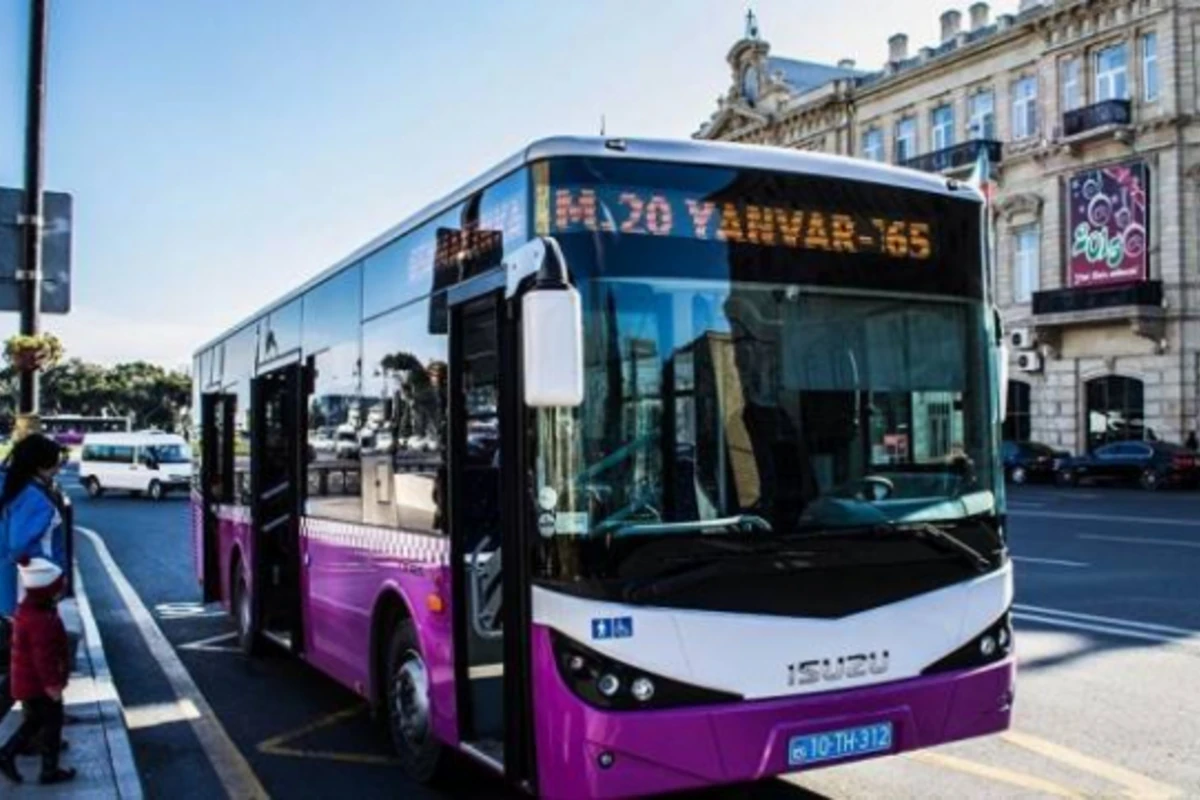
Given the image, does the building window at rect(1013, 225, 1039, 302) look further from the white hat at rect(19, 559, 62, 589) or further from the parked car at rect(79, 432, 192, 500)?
the white hat at rect(19, 559, 62, 589)

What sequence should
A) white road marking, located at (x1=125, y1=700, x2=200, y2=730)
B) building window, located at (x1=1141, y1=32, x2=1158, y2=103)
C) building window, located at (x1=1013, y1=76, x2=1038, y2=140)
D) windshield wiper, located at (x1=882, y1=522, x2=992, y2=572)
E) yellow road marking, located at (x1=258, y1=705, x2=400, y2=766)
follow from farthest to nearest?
building window, located at (x1=1013, y1=76, x2=1038, y2=140), building window, located at (x1=1141, y1=32, x2=1158, y2=103), white road marking, located at (x1=125, y1=700, x2=200, y2=730), yellow road marking, located at (x1=258, y1=705, x2=400, y2=766), windshield wiper, located at (x1=882, y1=522, x2=992, y2=572)

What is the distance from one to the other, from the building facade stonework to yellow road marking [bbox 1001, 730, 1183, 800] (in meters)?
33.2

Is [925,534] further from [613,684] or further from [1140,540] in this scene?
[1140,540]

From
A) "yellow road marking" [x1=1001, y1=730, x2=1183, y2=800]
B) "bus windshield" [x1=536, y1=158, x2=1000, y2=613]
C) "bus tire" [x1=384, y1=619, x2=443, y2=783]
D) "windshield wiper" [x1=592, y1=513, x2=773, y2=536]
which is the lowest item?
"yellow road marking" [x1=1001, y1=730, x2=1183, y2=800]

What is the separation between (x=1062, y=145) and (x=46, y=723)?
41388 millimetres

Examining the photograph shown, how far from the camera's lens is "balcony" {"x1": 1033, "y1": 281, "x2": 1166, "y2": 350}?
38250mm

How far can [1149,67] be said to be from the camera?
39.0 metres

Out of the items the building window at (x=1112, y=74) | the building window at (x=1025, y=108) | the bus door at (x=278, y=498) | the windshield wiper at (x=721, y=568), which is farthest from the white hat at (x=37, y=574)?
the building window at (x=1025, y=108)

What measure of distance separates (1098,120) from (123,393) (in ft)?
319

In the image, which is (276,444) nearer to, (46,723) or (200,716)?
(200,716)

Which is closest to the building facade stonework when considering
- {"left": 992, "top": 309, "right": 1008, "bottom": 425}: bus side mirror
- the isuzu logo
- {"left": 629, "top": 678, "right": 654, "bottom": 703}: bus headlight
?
{"left": 992, "top": 309, "right": 1008, "bottom": 425}: bus side mirror

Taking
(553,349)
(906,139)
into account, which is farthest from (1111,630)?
(906,139)

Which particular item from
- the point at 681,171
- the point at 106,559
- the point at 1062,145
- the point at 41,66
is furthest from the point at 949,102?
the point at 681,171

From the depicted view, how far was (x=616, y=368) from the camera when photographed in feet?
14.9
